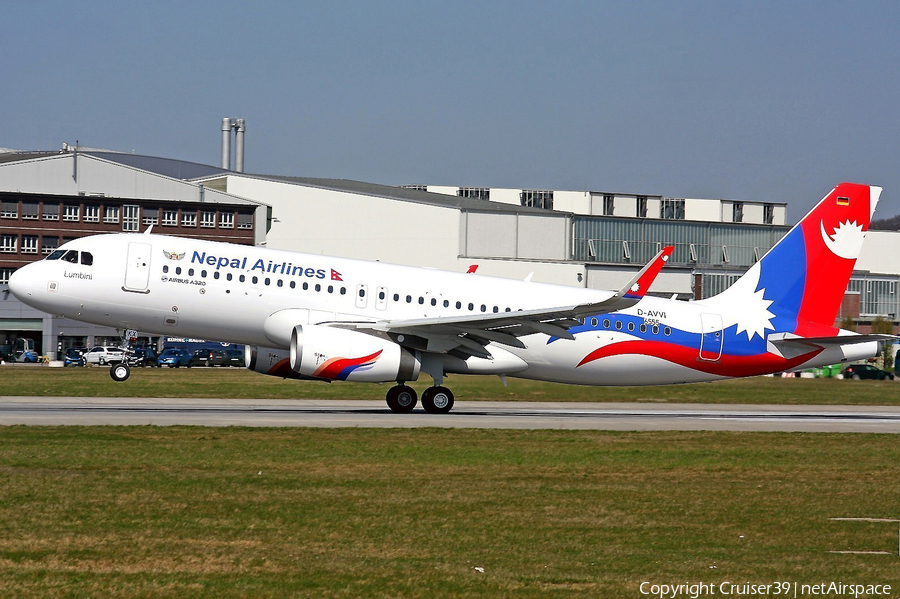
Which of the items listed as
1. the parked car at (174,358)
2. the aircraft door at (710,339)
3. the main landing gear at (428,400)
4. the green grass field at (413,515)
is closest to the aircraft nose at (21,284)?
the green grass field at (413,515)

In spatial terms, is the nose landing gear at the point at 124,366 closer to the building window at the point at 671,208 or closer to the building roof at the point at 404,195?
the building roof at the point at 404,195

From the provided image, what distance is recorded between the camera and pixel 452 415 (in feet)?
102

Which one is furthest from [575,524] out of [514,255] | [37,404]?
[514,255]

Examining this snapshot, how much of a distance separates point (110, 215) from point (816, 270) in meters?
79.8

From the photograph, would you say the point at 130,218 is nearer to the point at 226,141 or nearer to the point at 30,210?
the point at 30,210

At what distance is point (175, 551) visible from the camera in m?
11.2

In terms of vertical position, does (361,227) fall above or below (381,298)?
above

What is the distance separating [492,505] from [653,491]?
319cm

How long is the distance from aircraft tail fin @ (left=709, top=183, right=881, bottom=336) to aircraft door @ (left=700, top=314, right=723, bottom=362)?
932 mm

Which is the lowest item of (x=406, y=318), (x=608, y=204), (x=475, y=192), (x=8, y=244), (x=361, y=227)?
(x=406, y=318)

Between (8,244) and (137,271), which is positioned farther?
(8,244)

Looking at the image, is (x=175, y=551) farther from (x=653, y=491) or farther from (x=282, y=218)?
(x=282, y=218)

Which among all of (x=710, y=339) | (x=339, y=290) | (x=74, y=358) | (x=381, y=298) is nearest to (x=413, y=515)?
(x=339, y=290)

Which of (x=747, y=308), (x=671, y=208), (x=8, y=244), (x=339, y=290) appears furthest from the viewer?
(x=671, y=208)
